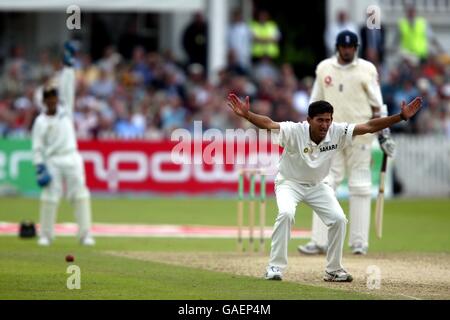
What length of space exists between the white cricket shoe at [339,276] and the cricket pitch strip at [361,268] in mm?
83

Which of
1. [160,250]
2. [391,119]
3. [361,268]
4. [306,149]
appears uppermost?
[391,119]

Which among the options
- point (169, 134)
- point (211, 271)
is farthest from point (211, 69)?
point (211, 271)

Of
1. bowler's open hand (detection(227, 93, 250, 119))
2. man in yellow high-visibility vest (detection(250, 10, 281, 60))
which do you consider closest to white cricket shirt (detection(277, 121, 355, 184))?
bowler's open hand (detection(227, 93, 250, 119))

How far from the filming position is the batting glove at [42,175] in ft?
52.0

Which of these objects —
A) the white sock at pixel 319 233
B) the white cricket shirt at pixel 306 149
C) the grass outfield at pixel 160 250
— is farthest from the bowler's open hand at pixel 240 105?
the white sock at pixel 319 233

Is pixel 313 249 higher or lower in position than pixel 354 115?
lower

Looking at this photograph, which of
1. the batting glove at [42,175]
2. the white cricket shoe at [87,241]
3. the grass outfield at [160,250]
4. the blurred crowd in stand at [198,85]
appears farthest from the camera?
the blurred crowd in stand at [198,85]

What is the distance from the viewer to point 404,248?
15953 millimetres

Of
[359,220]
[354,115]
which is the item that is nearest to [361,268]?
[359,220]

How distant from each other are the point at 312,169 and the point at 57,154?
560 centimetres

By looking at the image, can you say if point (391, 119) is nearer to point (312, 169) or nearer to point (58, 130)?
point (312, 169)

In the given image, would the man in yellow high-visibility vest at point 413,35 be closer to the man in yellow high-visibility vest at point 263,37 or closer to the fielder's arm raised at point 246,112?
the man in yellow high-visibility vest at point 263,37

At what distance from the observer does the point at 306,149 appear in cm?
1138

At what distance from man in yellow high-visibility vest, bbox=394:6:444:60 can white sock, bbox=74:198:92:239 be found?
13.4m
